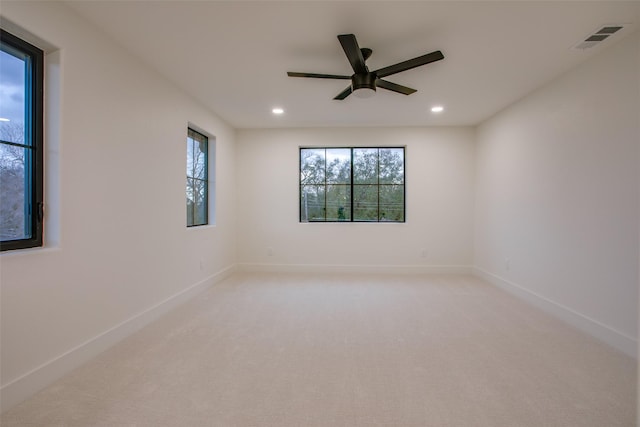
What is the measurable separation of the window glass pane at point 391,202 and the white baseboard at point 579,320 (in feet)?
5.93

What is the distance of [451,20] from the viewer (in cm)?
228

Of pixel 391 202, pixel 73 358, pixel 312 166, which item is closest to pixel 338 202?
pixel 312 166

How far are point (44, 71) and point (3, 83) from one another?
Answer: 286 millimetres

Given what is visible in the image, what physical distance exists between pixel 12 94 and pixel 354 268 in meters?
4.47

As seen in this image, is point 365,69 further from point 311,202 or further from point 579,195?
point 311,202

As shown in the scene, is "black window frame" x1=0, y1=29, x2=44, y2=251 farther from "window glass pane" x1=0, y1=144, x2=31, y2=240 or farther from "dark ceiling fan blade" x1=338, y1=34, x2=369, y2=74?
"dark ceiling fan blade" x1=338, y1=34, x2=369, y2=74

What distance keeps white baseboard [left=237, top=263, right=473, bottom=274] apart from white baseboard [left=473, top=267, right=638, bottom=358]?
37.2 inches

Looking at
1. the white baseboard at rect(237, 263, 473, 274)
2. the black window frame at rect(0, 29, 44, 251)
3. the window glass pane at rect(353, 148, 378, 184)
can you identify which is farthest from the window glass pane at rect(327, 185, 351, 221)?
the black window frame at rect(0, 29, 44, 251)

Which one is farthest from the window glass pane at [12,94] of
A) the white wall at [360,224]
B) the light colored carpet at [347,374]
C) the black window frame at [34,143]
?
the white wall at [360,224]

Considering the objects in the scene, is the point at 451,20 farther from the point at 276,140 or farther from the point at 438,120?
the point at 276,140

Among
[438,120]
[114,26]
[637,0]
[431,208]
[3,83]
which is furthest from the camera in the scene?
[431,208]

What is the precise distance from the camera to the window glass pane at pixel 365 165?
17.6 feet

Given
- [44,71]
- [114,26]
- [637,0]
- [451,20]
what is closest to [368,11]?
[451,20]

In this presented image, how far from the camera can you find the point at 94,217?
7.68ft
